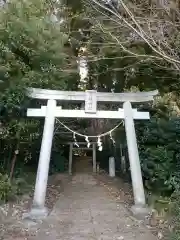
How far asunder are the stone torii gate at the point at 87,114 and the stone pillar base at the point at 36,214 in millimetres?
288

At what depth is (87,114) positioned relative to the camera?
23.0ft

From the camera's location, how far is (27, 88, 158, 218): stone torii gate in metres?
6.68

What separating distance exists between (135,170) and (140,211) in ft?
2.70

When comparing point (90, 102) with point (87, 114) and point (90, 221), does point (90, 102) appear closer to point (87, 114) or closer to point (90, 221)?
point (87, 114)

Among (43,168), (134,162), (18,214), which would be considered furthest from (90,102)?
(18,214)

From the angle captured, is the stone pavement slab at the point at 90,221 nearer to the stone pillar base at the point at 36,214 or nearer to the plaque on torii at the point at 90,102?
the stone pillar base at the point at 36,214

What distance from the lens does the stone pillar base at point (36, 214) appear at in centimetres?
614

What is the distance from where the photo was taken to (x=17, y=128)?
7.36m

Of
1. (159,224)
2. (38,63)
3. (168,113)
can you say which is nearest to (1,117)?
(38,63)

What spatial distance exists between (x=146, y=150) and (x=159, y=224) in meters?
2.01

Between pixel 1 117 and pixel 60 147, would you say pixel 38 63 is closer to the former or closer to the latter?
pixel 1 117

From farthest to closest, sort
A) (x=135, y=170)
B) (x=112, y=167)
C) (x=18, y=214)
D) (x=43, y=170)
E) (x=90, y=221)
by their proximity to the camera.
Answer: (x=112, y=167) < (x=135, y=170) < (x=43, y=170) < (x=18, y=214) < (x=90, y=221)

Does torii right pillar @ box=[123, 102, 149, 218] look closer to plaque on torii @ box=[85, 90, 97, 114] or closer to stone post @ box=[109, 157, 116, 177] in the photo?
plaque on torii @ box=[85, 90, 97, 114]

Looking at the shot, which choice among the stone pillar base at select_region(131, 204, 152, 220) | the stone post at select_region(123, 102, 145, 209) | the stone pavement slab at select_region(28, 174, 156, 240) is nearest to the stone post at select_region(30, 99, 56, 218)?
the stone pavement slab at select_region(28, 174, 156, 240)
